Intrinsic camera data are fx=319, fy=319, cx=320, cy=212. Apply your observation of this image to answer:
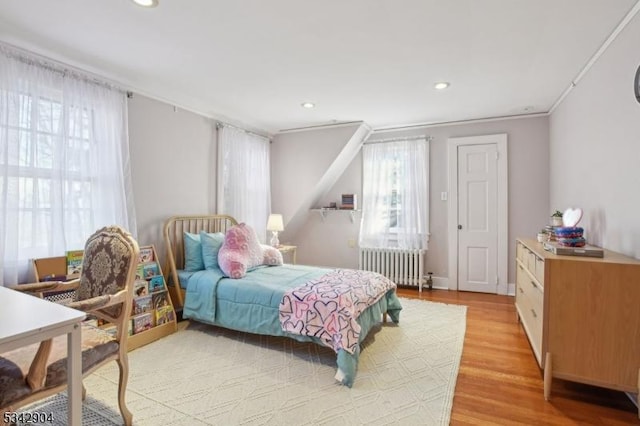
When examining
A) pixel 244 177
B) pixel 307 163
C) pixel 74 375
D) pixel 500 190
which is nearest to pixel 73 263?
pixel 74 375

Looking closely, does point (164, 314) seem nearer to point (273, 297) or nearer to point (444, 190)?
point (273, 297)

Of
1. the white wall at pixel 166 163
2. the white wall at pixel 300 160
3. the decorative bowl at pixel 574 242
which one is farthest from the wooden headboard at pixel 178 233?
the decorative bowl at pixel 574 242

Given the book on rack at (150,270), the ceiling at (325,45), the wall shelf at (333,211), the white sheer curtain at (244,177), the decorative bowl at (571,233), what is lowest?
the book on rack at (150,270)

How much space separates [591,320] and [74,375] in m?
2.64

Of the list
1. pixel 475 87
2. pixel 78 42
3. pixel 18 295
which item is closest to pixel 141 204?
pixel 78 42

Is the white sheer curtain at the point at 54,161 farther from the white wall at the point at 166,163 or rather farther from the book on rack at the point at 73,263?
the white wall at the point at 166,163

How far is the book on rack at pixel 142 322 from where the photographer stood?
107 inches

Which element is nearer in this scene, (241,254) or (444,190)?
(241,254)

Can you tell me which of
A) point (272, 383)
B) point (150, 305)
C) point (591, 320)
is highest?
point (591, 320)

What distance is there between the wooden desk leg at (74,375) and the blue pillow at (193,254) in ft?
6.50

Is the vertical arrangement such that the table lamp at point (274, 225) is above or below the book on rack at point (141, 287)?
above

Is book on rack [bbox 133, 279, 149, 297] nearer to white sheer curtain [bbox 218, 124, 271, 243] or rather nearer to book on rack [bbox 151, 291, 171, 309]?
book on rack [bbox 151, 291, 171, 309]

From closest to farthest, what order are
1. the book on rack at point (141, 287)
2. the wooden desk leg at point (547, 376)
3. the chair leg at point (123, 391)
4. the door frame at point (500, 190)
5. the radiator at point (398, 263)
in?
the chair leg at point (123, 391)
the wooden desk leg at point (547, 376)
the book on rack at point (141, 287)
the door frame at point (500, 190)
the radiator at point (398, 263)

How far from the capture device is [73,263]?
8.06 ft
